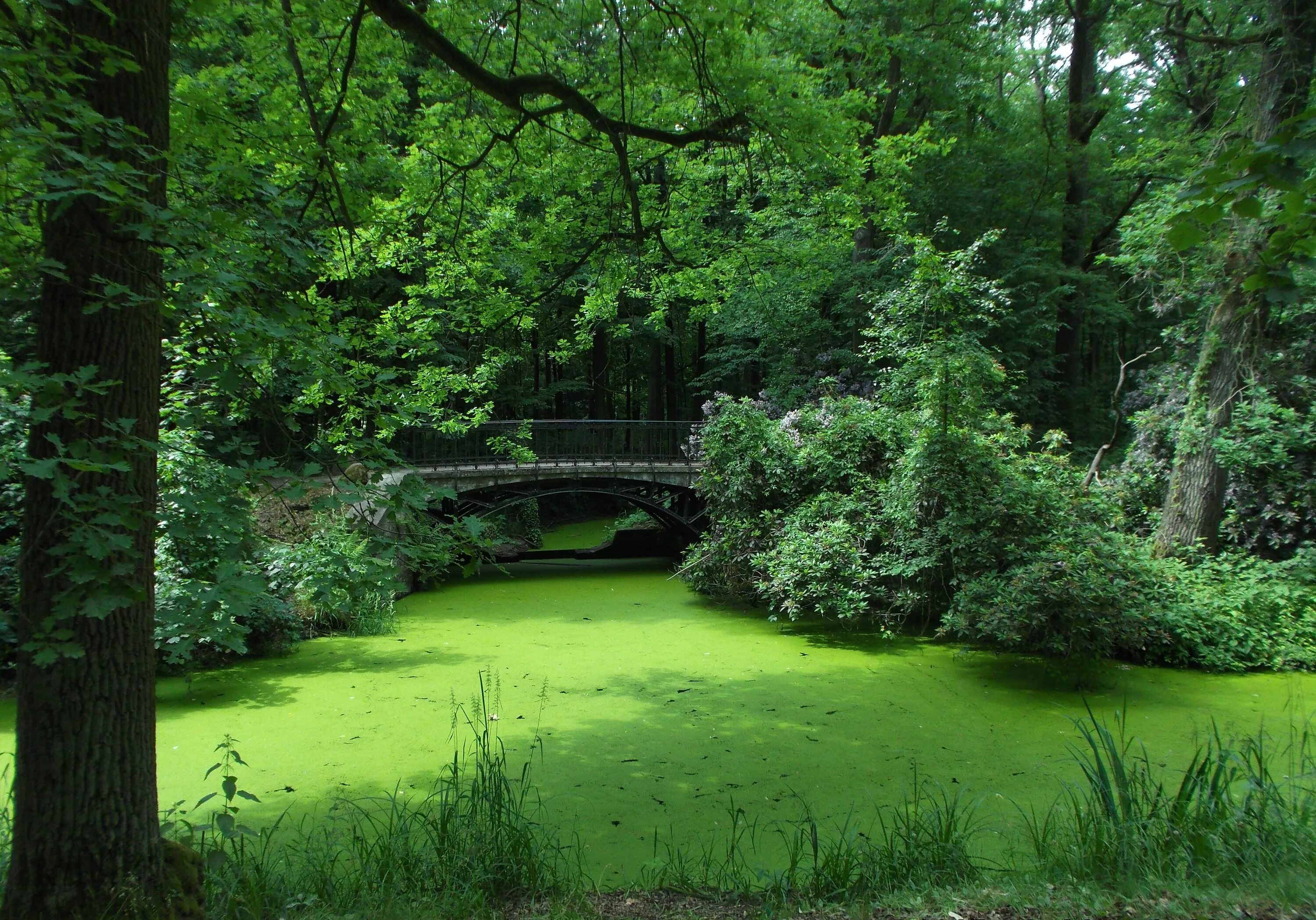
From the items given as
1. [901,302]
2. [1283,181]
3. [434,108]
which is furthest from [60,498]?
[901,302]

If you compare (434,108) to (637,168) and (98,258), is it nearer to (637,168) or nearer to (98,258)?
(637,168)

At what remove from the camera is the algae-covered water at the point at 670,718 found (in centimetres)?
415

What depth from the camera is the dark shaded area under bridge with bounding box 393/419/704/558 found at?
43.8 feet

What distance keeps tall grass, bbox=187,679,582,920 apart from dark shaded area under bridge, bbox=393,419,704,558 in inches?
387

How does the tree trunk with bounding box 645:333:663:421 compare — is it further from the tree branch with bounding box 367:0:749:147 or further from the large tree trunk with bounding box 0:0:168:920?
the large tree trunk with bounding box 0:0:168:920

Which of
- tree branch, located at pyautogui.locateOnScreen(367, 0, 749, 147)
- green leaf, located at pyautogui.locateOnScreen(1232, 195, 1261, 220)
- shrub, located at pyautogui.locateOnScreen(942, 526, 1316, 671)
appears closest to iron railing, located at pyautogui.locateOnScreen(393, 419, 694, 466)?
shrub, located at pyautogui.locateOnScreen(942, 526, 1316, 671)

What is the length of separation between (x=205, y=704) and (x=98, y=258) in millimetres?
4372

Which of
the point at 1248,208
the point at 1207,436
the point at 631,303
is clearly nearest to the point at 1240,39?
the point at 1207,436

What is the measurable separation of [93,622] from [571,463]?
11.8m

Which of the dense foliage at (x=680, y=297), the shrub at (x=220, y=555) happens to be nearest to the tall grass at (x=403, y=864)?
the shrub at (x=220, y=555)

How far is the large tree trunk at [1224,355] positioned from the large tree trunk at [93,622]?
812 centimetres

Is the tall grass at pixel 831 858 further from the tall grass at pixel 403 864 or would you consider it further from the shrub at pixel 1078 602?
the shrub at pixel 1078 602

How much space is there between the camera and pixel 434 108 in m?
5.71

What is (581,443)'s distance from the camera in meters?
14.2
